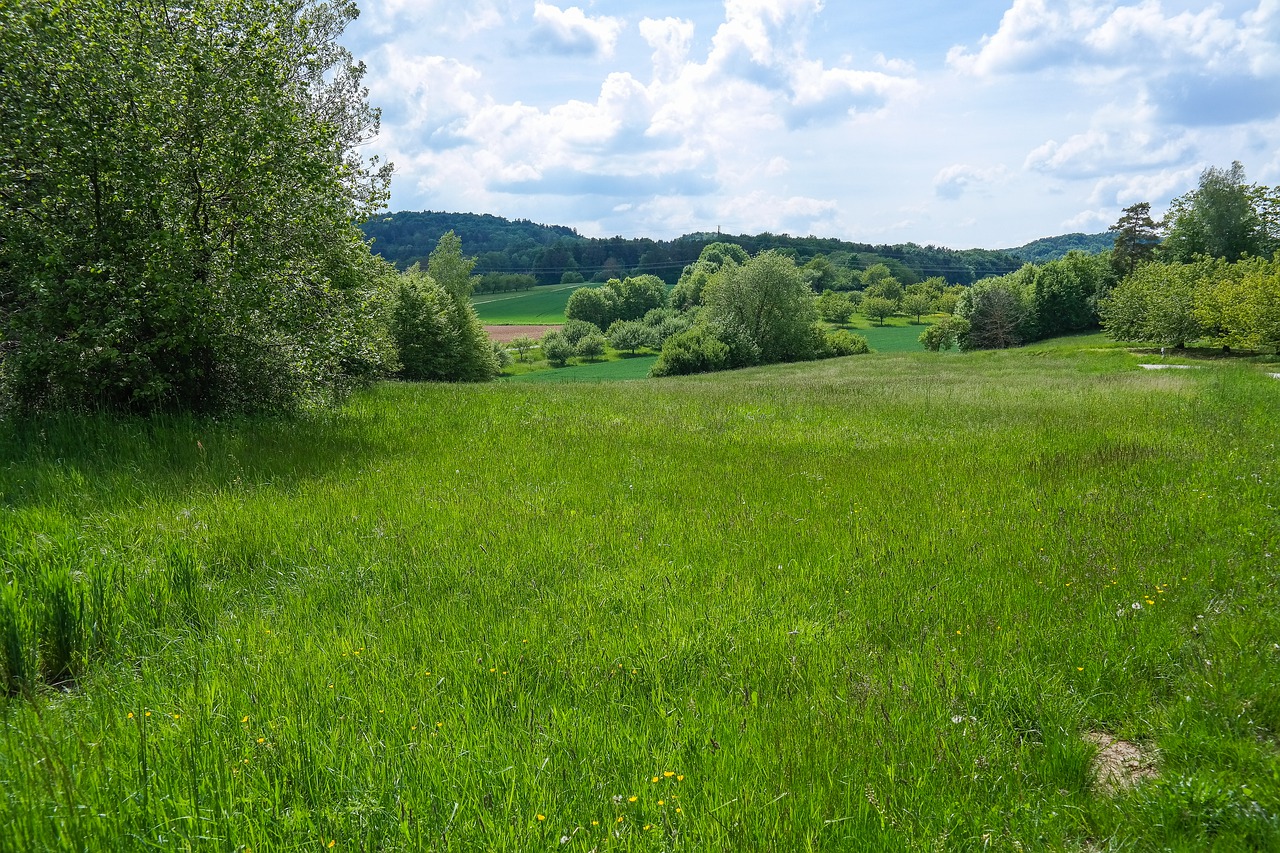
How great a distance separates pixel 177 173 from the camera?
9102mm

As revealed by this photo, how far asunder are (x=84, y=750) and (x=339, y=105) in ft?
75.6

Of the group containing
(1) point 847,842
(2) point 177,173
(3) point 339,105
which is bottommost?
(1) point 847,842

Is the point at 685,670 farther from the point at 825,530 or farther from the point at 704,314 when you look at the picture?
the point at 704,314

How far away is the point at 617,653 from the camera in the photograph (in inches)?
163

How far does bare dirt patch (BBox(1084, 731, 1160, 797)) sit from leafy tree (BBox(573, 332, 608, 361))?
9291 centimetres

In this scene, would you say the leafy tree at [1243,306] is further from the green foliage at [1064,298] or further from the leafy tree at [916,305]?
the leafy tree at [916,305]

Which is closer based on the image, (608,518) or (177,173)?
(608,518)

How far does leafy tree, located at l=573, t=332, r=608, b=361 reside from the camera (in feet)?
311

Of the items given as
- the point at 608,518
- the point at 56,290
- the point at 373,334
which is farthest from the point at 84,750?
the point at 373,334

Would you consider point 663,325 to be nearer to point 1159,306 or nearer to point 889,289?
point 1159,306

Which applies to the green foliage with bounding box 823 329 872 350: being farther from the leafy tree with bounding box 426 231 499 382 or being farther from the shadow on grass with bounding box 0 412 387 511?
the shadow on grass with bounding box 0 412 387 511

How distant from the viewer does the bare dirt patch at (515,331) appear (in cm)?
10344

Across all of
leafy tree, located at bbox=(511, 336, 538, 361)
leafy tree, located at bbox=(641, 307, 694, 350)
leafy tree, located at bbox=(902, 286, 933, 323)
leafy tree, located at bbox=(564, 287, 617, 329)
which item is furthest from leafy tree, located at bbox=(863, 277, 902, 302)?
leafy tree, located at bbox=(511, 336, 538, 361)

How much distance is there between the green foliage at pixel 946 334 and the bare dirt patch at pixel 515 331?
58848 mm
